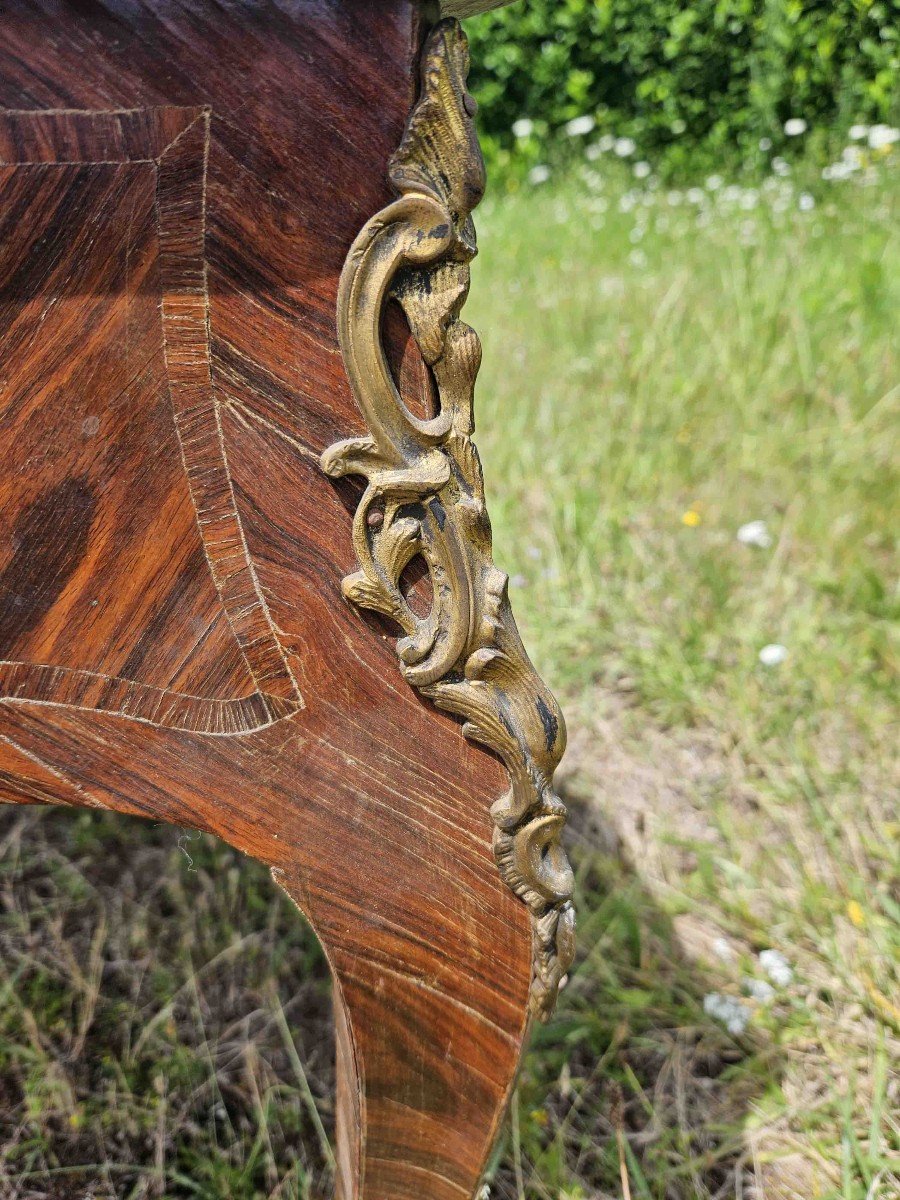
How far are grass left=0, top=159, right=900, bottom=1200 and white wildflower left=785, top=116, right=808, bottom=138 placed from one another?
276mm

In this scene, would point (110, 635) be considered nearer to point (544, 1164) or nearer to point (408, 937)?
point (408, 937)

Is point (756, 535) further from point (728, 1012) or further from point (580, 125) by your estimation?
point (580, 125)

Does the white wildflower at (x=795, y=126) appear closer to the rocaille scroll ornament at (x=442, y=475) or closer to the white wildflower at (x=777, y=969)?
the white wildflower at (x=777, y=969)

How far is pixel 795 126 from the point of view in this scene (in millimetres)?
2701

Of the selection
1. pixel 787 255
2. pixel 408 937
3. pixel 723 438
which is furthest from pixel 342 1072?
pixel 787 255

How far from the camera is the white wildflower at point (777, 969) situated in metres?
1.40


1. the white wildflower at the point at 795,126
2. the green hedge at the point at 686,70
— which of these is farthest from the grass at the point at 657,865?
the green hedge at the point at 686,70

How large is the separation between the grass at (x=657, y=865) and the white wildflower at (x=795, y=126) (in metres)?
0.28

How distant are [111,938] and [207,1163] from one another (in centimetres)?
42

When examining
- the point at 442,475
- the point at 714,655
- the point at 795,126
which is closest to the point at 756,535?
the point at 714,655

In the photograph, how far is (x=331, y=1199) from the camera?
48.8 inches

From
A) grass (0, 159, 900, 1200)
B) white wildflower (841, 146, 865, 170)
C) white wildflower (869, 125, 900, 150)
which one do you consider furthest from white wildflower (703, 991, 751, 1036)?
white wildflower (841, 146, 865, 170)

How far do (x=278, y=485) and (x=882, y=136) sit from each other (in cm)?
257

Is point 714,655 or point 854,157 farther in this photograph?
point 854,157
